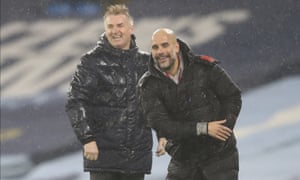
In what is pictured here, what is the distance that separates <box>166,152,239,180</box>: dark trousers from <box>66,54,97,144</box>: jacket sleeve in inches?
14.8

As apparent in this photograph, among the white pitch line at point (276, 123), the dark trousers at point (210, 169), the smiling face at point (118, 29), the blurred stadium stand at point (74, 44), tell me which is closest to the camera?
the dark trousers at point (210, 169)

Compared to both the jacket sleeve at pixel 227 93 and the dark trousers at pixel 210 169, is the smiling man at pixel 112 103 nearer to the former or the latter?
the dark trousers at pixel 210 169

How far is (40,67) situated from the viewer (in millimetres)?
6473

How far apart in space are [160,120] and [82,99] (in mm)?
420

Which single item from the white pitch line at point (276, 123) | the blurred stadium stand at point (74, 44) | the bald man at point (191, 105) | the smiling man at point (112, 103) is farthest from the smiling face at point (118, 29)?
the blurred stadium stand at point (74, 44)

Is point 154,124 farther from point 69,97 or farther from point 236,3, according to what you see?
point 236,3

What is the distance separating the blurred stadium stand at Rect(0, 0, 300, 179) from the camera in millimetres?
6152

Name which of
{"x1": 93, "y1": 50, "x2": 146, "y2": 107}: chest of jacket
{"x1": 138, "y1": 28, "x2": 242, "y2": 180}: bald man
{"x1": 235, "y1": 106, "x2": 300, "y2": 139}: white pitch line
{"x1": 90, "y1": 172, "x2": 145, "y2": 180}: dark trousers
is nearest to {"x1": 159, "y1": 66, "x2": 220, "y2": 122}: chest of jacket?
{"x1": 138, "y1": 28, "x2": 242, "y2": 180}: bald man

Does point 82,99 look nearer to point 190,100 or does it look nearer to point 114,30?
point 114,30

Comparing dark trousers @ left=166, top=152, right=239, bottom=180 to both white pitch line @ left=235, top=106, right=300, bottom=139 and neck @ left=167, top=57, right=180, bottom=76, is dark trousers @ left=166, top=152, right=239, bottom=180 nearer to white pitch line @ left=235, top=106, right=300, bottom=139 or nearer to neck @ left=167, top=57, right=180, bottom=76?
neck @ left=167, top=57, right=180, bottom=76

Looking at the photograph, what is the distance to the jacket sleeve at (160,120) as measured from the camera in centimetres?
355

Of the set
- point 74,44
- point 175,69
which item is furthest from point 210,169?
point 74,44

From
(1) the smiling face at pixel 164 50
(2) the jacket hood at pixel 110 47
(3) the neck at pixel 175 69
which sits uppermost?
(2) the jacket hood at pixel 110 47

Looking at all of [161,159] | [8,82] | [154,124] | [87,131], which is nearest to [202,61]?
[154,124]
